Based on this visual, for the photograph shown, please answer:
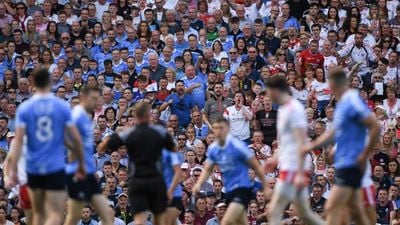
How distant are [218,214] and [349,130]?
7.83 m

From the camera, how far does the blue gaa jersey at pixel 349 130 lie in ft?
59.9

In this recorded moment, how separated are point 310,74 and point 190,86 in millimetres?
2652

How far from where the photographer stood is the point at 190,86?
96.5 feet

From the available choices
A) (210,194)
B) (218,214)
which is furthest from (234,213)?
(210,194)

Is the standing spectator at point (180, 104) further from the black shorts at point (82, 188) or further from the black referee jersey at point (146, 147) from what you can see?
the black referee jersey at point (146, 147)

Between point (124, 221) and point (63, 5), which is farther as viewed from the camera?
point (63, 5)

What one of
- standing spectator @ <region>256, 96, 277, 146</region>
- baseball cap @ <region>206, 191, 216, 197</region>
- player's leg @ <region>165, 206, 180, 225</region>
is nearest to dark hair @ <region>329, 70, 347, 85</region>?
player's leg @ <region>165, 206, 180, 225</region>

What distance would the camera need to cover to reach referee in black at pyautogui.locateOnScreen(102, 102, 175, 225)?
18.9 metres

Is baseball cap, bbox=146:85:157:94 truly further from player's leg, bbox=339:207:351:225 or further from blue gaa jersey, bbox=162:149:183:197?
player's leg, bbox=339:207:351:225

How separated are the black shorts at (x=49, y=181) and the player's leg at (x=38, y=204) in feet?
0.37

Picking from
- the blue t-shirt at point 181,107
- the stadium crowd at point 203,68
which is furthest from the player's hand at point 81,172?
the blue t-shirt at point 181,107

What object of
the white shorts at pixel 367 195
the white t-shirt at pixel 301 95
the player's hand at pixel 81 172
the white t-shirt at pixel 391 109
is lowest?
the white shorts at pixel 367 195

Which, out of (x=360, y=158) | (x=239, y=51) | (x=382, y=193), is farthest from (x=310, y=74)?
(x=360, y=158)

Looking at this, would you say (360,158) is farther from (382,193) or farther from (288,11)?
(288,11)
